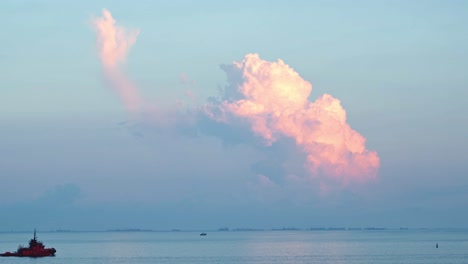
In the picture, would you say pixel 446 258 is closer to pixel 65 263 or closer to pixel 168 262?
pixel 168 262

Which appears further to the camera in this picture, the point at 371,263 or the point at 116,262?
the point at 116,262

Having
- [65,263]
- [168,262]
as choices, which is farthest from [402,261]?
[65,263]

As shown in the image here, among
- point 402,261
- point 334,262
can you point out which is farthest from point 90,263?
point 402,261

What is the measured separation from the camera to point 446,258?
648 ft

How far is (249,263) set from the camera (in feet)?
595

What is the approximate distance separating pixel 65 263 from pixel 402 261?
A: 80.1 meters

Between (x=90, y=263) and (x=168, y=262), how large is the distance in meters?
18.5

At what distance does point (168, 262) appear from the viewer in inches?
7456

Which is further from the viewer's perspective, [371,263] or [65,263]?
[65,263]

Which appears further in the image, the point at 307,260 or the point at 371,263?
the point at 307,260

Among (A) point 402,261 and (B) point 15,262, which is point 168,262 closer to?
(B) point 15,262

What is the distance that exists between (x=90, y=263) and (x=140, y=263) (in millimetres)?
12162

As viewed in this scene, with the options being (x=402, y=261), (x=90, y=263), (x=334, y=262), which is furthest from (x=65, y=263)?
(x=402, y=261)

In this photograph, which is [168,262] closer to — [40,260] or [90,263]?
[90,263]
